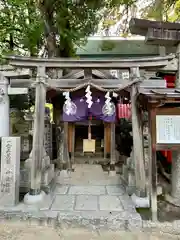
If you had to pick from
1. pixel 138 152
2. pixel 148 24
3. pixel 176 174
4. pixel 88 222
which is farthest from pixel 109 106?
pixel 88 222

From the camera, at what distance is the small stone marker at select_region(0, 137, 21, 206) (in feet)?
17.3

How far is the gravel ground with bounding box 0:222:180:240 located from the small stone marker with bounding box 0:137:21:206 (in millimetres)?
727

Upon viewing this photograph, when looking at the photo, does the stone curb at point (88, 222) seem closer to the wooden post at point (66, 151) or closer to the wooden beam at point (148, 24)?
the wooden post at point (66, 151)

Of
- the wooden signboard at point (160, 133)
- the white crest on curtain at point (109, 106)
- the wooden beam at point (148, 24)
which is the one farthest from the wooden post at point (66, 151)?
the wooden beam at point (148, 24)

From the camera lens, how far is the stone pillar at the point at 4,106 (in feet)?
22.0

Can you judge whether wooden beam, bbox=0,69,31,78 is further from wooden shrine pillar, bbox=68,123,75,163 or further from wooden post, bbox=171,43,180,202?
wooden post, bbox=171,43,180,202

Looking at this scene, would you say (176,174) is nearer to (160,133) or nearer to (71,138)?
(160,133)

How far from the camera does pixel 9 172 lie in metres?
5.35

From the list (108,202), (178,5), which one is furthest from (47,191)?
(178,5)

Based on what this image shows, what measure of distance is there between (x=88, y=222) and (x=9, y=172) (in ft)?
7.46

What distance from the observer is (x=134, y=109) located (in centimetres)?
571

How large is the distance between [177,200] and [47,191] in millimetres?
3531

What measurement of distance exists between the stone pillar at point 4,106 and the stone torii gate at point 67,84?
92 cm

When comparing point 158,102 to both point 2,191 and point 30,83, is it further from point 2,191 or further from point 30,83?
point 2,191
